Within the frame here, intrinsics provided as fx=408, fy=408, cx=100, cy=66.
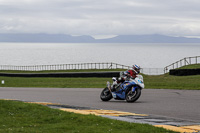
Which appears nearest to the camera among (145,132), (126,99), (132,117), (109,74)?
(145,132)

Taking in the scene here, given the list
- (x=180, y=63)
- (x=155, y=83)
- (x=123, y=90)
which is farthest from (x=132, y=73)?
(x=180, y=63)

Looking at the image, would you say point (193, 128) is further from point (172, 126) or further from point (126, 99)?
point (126, 99)

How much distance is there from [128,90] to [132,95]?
0.27 metres

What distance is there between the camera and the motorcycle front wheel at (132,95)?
16.8 m

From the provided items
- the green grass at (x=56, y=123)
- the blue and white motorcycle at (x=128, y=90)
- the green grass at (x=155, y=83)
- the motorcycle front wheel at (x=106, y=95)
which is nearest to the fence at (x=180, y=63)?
the green grass at (x=155, y=83)

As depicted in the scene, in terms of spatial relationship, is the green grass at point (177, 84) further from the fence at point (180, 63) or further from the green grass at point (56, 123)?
the fence at point (180, 63)

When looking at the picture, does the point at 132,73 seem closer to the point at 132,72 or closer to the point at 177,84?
the point at 132,72

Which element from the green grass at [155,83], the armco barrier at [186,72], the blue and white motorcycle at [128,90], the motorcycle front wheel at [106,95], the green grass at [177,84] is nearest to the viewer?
the blue and white motorcycle at [128,90]

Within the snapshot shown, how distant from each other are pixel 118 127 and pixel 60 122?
5.76ft

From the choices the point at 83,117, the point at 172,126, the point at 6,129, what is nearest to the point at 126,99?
the point at 83,117

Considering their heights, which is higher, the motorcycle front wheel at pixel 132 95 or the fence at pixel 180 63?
the fence at pixel 180 63

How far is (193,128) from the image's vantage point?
9.38 meters

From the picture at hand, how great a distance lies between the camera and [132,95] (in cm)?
1700

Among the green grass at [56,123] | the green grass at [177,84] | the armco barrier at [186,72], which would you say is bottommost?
the green grass at [56,123]
